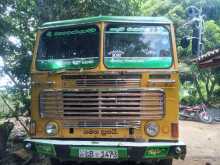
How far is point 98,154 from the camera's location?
7660 millimetres

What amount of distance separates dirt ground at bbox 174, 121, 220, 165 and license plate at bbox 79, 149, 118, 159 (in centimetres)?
317

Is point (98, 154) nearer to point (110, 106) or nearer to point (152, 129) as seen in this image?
point (110, 106)

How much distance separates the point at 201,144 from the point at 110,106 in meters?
6.69

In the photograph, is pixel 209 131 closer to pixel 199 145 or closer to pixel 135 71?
pixel 199 145

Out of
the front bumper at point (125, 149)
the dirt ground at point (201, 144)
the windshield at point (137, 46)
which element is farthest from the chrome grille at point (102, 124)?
the dirt ground at point (201, 144)

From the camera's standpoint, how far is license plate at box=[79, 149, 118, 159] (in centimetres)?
762

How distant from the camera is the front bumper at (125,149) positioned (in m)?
7.56

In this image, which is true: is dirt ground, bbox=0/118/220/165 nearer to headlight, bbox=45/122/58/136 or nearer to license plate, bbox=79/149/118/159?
headlight, bbox=45/122/58/136

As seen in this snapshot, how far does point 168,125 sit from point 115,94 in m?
0.99

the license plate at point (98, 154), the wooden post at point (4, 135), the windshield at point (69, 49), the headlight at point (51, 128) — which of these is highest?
the windshield at point (69, 49)

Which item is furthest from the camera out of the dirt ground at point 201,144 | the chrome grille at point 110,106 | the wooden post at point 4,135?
the wooden post at point 4,135

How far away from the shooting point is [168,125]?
7.94 metres

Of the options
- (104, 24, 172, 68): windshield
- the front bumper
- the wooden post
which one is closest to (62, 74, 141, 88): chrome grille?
(104, 24, 172, 68): windshield

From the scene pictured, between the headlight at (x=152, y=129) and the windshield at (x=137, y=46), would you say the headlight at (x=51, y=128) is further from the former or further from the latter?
the headlight at (x=152, y=129)
